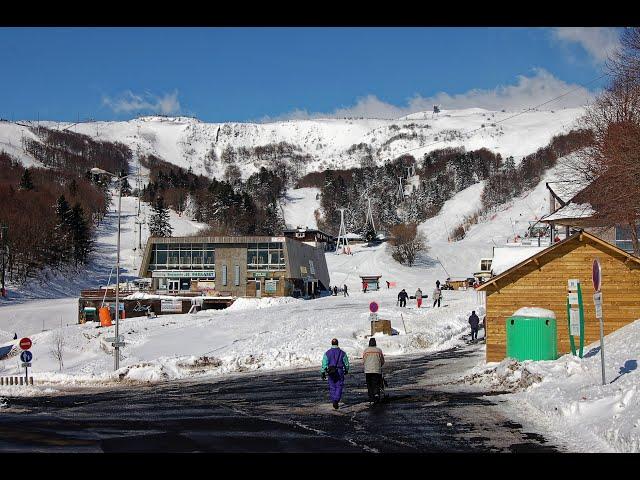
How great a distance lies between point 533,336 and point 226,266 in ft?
174

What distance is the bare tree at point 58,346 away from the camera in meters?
39.1

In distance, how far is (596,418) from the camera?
12.6 meters

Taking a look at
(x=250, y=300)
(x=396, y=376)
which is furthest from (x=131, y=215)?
(x=396, y=376)

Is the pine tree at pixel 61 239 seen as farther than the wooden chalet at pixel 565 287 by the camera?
Yes

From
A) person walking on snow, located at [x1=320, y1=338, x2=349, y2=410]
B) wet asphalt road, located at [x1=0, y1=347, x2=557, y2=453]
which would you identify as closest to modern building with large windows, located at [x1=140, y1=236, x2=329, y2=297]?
wet asphalt road, located at [x1=0, y1=347, x2=557, y2=453]

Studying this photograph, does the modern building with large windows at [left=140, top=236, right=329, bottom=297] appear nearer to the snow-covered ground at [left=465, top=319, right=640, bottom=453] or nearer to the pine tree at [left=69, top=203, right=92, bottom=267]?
the pine tree at [left=69, top=203, right=92, bottom=267]

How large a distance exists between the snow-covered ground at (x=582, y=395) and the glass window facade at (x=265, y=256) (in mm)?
49504

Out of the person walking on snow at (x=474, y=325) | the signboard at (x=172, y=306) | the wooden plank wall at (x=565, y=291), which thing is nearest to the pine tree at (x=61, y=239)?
the signboard at (x=172, y=306)

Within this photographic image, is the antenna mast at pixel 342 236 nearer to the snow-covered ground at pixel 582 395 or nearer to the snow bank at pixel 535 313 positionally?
the snow bank at pixel 535 313

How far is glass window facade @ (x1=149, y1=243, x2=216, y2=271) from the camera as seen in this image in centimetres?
7325

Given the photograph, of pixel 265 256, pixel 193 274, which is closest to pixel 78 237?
pixel 193 274

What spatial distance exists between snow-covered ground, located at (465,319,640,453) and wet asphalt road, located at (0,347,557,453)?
0.71 metres
